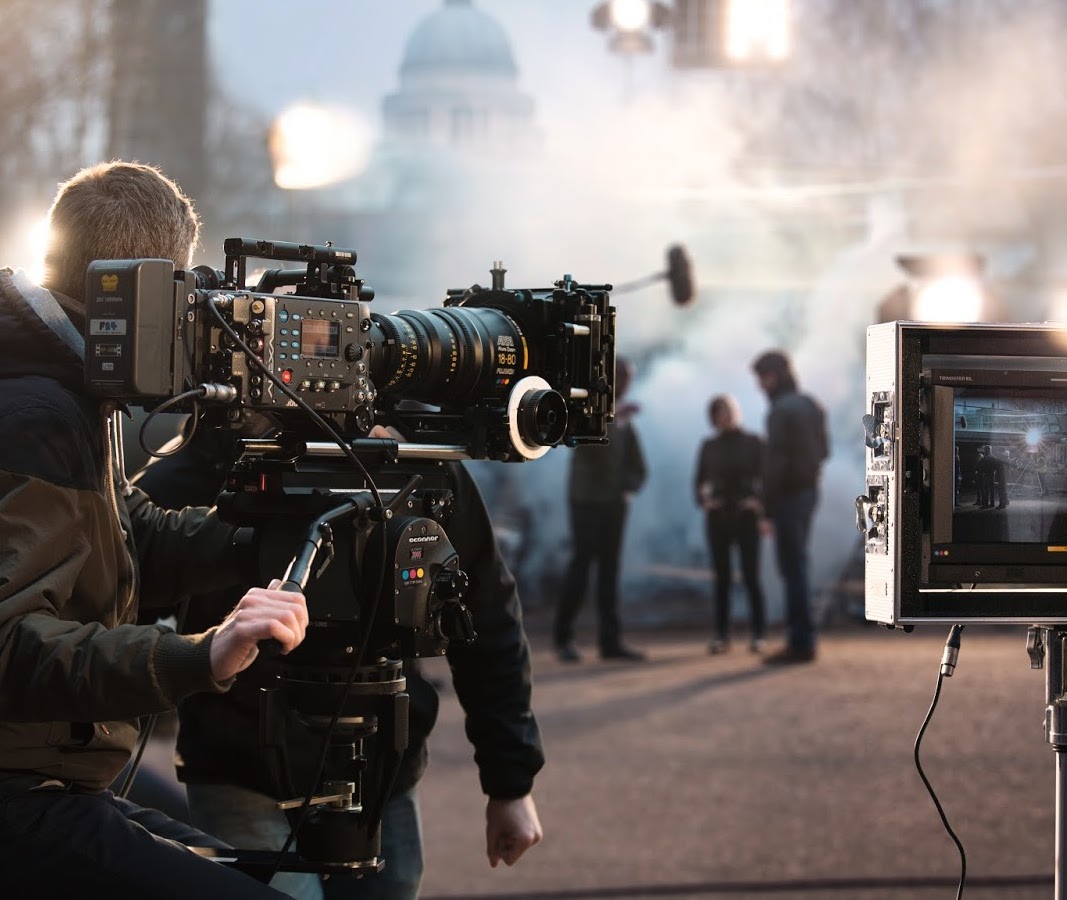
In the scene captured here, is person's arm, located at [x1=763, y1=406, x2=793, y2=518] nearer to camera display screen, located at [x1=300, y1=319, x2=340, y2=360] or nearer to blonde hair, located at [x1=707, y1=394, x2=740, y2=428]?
blonde hair, located at [x1=707, y1=394, x2=740, y2=428]

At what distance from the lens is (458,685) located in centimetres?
337

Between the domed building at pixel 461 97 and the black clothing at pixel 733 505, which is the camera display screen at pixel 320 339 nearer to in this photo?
the black clothing at pixel 733 505

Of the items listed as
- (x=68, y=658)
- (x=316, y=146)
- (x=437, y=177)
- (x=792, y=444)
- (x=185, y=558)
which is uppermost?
(x=437, y=177)

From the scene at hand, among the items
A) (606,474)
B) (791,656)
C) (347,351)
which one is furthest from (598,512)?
(347,351)

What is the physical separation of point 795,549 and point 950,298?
3.89 metres

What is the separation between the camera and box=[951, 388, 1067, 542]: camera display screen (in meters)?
2.88

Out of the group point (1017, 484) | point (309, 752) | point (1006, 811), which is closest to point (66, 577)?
point (309, 752)

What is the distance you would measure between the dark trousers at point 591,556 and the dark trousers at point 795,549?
100cm

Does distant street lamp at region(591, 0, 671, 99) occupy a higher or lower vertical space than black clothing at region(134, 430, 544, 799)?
higher

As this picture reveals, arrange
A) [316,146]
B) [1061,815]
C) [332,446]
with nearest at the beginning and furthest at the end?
[332,446]
[1061,815]
[316,146]

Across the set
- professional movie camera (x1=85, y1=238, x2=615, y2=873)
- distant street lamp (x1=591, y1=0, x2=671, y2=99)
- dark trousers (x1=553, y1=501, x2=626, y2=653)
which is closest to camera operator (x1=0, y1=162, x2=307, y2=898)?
professional movie camera (x1=85, y1=238, x2=615, y2=873)

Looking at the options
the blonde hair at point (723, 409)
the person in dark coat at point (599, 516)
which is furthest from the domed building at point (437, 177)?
the person in dark coat at point (599, 516)

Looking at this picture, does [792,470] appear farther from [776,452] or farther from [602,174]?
[602,174]

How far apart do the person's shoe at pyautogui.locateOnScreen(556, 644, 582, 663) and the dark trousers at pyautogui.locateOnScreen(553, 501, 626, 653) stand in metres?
0.03
